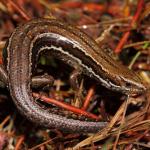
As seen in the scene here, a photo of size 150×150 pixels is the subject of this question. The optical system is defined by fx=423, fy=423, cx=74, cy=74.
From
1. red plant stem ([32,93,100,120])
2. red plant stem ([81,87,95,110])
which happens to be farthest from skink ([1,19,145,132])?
red plant stem ([32,93,100,120])

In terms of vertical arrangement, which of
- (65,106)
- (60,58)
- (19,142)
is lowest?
(19,142)

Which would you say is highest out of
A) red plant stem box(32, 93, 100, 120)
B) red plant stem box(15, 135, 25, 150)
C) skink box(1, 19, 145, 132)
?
skink box(1, 19, 145, 132)

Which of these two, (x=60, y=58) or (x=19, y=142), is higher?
(x=60, y=58)

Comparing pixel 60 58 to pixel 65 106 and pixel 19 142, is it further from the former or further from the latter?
pixel 19 142

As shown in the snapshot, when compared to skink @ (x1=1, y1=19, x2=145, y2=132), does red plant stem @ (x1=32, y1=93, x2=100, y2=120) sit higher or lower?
lower

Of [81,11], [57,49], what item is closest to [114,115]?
[57,49]

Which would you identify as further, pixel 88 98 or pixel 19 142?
pixel 88 98

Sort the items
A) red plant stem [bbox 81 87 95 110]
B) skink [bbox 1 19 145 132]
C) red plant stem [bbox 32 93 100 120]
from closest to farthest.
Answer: skink [bbox 1 19 145 132], red plant stem [bbox 32 93 100 120], red plant stem [bbox 81 87 95 110]

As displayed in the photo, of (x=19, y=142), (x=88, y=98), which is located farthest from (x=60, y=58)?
(x=19, y=142)

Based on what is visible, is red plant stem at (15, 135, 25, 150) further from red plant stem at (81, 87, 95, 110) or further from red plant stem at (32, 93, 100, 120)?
red plant stem at (81, 87, 95, 110)

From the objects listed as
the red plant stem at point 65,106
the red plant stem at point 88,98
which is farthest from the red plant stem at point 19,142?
the red plant stem at point 88,98
